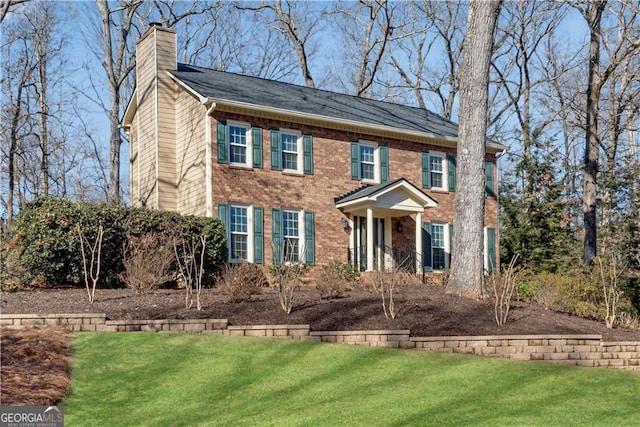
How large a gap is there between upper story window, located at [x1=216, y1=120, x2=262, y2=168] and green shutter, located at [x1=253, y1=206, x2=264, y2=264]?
129 centimetres

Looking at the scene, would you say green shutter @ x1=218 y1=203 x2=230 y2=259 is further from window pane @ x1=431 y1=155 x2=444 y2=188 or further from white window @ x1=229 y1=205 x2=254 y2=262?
window pane @ x1=431 y1=155 x2=444 y2=188

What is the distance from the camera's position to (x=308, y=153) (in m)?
20.5

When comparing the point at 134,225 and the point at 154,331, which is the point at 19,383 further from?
the point at 134,225

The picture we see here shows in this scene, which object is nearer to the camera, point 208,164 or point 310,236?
point 208,164

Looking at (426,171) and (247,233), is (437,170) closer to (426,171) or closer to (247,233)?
(426,171)

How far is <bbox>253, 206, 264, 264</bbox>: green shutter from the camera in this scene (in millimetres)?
19016

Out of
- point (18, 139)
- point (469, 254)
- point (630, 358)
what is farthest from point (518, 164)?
point (18, 139)

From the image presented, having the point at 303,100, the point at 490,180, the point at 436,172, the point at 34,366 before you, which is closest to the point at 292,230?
the point at 303,100

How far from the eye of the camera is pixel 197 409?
7.52 m

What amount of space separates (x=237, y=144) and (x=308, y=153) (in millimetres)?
2241

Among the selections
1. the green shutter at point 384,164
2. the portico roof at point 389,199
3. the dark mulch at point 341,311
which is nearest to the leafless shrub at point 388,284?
the dark mulch at point 341,311

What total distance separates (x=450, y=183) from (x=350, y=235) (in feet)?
14.7

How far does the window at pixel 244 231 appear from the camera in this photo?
61.4 feet

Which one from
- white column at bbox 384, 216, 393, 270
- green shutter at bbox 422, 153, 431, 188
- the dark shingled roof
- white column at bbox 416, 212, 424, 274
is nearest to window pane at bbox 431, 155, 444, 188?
green shutter at bbox 422, 153, 431, 188
